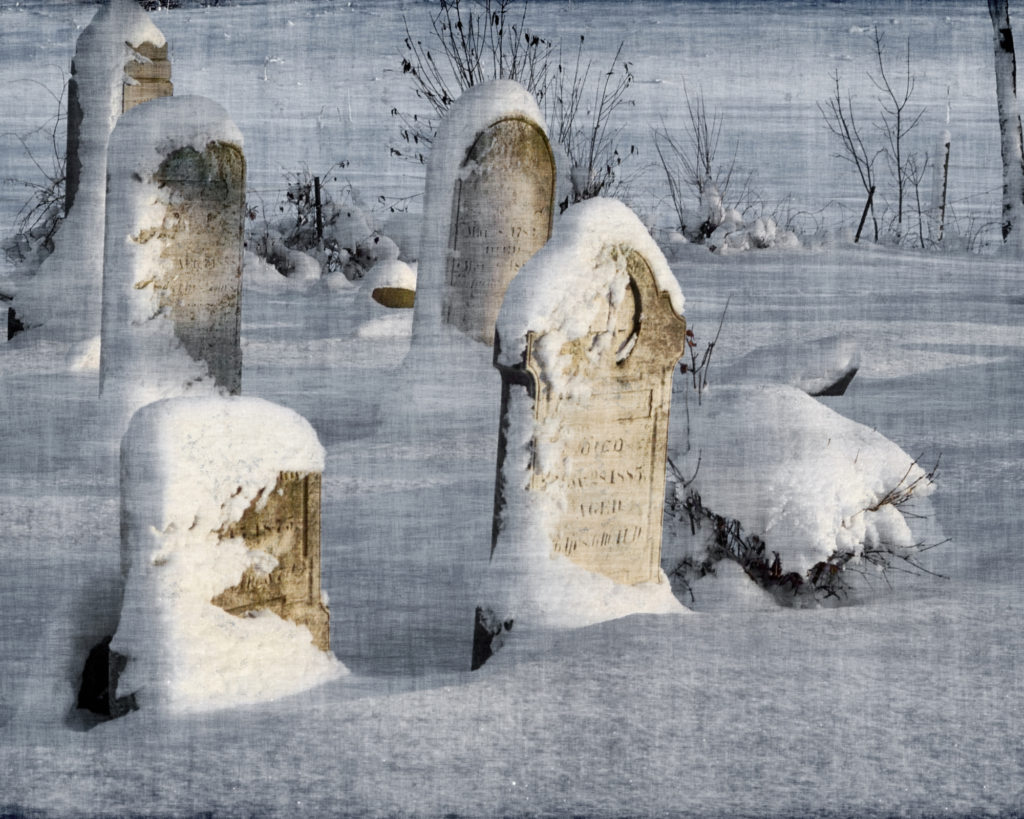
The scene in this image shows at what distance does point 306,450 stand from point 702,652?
4.34 feet

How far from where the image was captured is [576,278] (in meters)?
4.49

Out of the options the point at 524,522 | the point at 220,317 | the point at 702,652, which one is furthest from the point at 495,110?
the point at 702,652

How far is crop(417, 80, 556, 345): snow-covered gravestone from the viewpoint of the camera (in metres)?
7.85

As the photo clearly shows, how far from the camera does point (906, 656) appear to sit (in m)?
3.87

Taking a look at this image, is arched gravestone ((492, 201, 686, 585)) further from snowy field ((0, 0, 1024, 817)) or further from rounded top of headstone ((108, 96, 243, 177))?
rounded top of headstone ((108, 96, 243, 177))

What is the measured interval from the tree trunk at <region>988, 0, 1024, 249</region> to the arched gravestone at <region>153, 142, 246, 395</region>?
10.0m

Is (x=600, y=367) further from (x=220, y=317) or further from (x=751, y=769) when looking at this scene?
(x=220, y=317)

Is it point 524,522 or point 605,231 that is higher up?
point 605,231

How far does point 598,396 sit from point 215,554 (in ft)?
4.61

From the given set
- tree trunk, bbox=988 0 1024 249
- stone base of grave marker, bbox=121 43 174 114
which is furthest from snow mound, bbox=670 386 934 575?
tree trunk, bbox=988 0 1024 249

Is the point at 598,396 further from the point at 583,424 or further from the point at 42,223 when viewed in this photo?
the point at 42,223

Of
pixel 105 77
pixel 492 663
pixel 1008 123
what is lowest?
pixel 492 663

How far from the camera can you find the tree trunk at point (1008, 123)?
46.9ft

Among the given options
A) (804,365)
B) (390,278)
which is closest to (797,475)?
(804,365)
